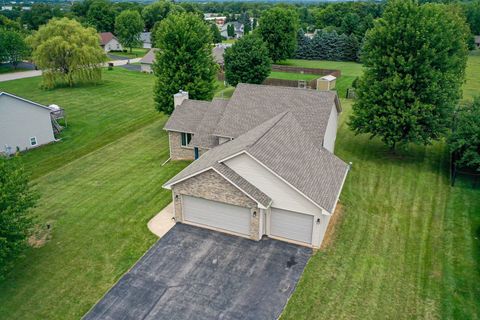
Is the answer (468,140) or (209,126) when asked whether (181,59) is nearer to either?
(209,126)

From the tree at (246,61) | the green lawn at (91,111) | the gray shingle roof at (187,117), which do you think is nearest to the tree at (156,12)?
the green lawn at (91,111)

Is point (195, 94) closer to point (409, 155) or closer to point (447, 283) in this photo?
Result: point (409, 155)

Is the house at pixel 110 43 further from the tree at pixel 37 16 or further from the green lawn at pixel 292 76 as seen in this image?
the green lawn at pixel 292 76

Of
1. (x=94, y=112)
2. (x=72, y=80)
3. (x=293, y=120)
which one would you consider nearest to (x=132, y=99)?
(x=94, y=112)

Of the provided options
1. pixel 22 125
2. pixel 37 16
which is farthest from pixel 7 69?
pixel 37 16

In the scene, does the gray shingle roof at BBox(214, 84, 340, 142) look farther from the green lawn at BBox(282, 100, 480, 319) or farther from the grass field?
the green lawn at BBox(282, 100, 480, 319)

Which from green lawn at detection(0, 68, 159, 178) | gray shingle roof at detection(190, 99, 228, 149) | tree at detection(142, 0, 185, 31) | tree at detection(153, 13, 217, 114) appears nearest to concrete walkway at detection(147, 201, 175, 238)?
gray shingle roof at detection(190, 99, 228, 149)
